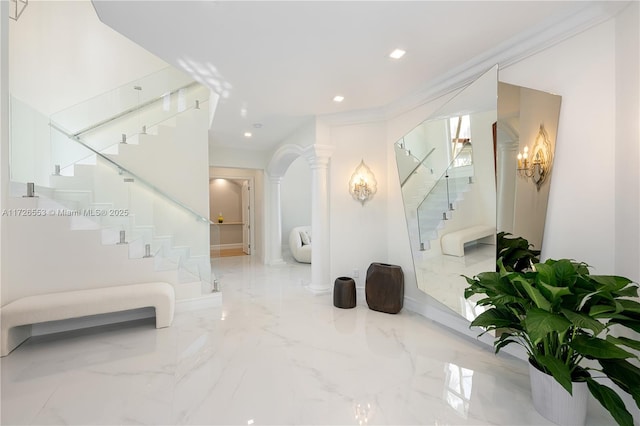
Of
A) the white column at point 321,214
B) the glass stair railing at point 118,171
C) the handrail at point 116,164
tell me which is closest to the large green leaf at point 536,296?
the white column at point 321,214

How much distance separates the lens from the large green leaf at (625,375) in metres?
1.37

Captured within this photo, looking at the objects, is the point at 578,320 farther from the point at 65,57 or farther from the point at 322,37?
the point at 65,57

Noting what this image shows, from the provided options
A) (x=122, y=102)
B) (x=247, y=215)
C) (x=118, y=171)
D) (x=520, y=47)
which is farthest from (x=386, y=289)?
(x=247, y=215)

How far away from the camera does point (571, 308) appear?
152 centimetres

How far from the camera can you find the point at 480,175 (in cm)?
231

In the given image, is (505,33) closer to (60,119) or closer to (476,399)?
(476,399)

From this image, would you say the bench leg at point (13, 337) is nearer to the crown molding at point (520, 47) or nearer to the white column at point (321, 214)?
the white column at point (321, 214)

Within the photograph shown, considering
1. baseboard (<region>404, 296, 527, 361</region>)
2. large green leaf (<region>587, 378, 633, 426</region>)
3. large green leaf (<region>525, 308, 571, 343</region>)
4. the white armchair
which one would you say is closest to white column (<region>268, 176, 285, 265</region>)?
the white armchair

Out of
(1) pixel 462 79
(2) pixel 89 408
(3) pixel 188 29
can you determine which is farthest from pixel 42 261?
(1) pixel 462 79

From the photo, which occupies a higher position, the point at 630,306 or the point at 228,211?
the point at 228,211

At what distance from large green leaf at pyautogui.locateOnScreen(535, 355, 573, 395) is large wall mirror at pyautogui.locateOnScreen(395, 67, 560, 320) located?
29.3 inches

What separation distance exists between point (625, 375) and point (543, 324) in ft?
1.77

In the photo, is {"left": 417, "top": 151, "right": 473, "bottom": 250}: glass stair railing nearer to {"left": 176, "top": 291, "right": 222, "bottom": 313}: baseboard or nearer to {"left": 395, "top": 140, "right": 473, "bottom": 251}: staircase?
{"left": 395, "top": 140, "right": 473, "bottom": 251}: staircase

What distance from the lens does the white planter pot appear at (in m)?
1.60
